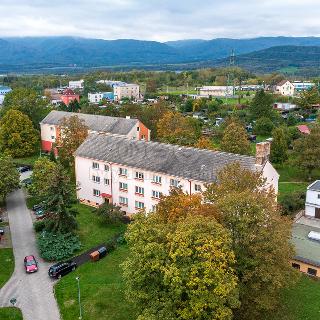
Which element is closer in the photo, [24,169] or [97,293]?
[97,293]

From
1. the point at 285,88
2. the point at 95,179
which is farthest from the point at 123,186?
the point at 285,88

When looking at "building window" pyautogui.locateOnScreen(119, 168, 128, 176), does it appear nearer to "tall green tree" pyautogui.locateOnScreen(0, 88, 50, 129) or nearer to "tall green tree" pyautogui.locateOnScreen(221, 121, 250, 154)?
"tall green tree" pyautogui.locateOnScreen(221, 121, 250, 154)

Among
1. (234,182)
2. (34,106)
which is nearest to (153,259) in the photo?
(234,182)

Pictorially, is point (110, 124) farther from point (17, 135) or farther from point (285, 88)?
point (285, 88)

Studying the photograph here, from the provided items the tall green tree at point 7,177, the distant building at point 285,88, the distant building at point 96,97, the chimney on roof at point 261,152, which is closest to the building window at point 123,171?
the tall green tree at point 7,177

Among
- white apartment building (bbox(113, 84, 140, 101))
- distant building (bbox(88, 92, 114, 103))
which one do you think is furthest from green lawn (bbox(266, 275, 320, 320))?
white apartment building (bbox(113, 84, 140, 101))

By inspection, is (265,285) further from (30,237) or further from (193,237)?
(30,237)
